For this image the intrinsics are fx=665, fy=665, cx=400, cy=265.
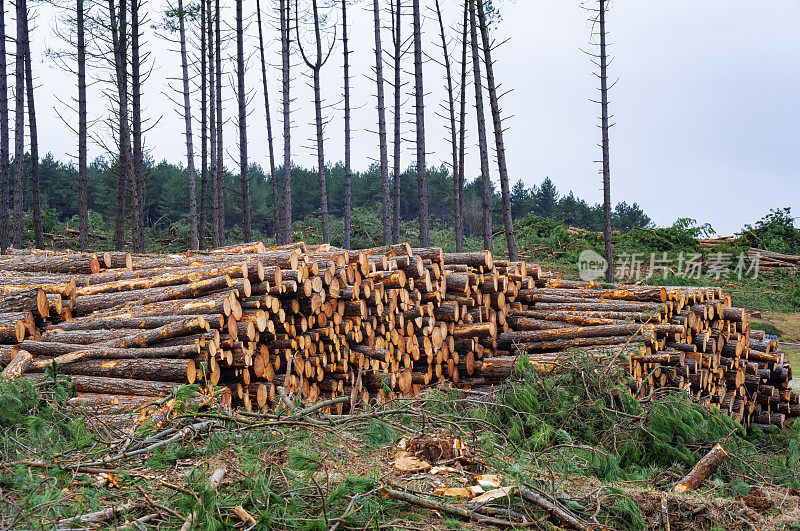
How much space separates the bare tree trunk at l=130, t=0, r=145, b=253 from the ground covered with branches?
1188 centimetres

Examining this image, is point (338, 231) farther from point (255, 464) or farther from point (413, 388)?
point (255, 464)

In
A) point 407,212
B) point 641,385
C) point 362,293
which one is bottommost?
point 641,385

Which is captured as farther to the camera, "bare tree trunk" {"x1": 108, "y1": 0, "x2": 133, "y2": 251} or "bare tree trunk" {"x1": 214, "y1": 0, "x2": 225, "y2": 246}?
"bare tree trunk" {"x1": 214, "y1": 0, "x2": 225, "y2": 246}

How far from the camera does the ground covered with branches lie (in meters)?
3.74

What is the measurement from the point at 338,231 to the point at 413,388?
2273cm

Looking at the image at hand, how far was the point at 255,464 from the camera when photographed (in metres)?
4.29

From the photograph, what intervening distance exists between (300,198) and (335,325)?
33.1 m

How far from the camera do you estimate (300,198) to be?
40.4 metres

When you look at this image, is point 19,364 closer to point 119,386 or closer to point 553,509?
point 119,386

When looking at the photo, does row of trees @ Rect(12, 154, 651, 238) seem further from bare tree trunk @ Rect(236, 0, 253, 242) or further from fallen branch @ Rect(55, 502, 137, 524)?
fallen branch @ Rect(55, 502, 137, 524)

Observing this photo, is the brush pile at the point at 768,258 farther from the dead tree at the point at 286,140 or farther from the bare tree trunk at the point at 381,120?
the dead tree at the point at 286,140

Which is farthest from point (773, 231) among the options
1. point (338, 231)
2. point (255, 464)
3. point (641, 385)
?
point (255, 464)

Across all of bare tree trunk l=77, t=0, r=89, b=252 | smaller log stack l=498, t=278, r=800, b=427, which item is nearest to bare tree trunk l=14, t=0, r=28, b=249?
bare tree trunk l=77, t=0, r=89, b=252

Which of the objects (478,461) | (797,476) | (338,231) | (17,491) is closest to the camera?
(17,491)
